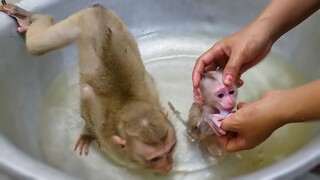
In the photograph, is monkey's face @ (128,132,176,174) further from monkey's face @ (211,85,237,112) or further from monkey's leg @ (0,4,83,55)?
monkey's leg @ (0,4,83,55)

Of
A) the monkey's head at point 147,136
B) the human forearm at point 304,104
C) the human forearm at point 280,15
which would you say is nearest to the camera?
the human forearm at point 304,104

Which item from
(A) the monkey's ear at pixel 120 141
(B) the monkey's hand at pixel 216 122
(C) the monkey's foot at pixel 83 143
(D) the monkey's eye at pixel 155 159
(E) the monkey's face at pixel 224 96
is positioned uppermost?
(E) the monkey's face at pixel 224 96

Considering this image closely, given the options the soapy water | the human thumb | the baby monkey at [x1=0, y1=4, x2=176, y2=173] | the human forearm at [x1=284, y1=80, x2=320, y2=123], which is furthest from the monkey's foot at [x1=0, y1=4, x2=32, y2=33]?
the human forearm at [x1=284, y1=80, x2=320, y2=123]

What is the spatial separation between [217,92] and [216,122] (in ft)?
0.23

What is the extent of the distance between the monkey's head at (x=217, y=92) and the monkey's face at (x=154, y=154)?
13 centimetres

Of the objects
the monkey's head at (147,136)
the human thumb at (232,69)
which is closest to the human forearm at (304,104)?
the human thumb at (232,69)

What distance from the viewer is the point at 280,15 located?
1.36 m

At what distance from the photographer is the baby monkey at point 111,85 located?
1.25 m

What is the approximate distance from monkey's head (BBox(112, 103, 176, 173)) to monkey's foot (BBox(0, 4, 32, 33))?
42 centimetres

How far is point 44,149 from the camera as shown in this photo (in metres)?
1.45

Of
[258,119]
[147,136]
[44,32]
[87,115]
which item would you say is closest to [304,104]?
[258,119]

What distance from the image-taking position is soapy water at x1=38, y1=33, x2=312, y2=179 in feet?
4.71

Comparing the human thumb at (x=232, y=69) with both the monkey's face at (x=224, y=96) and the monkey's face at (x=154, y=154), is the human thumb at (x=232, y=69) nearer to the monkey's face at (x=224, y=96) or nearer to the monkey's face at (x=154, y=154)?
the monkey's face at (x=224, y=96)

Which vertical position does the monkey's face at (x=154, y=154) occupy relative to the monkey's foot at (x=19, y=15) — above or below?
below
